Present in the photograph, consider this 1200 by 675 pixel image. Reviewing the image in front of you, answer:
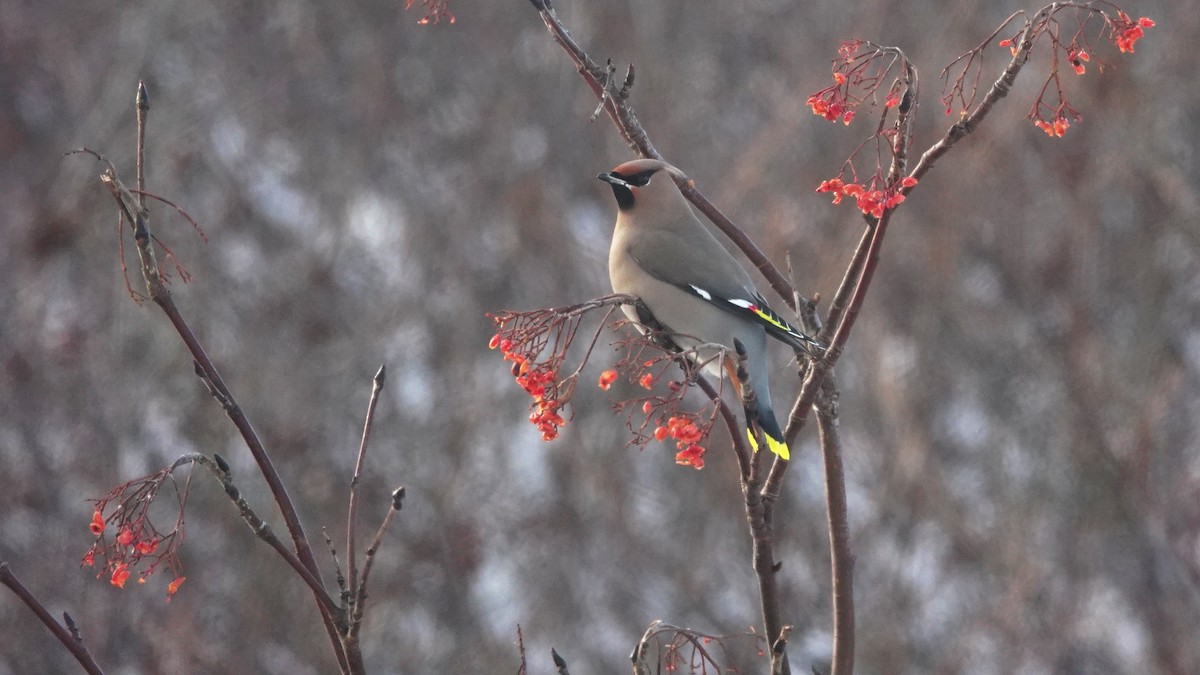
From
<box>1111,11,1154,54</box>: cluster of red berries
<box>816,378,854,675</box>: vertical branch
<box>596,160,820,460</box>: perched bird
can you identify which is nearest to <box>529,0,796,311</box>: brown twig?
<box>816,378,854,675</box>: vertical branch

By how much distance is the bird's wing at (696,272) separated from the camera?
3.32 meters

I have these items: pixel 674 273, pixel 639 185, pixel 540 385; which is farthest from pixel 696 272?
pixel 540 385

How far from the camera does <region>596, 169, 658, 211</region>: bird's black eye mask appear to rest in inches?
132

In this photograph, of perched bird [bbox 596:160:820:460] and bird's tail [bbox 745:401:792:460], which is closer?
bird's tail [bbox 745:401:792:460]

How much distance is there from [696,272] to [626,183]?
263mm

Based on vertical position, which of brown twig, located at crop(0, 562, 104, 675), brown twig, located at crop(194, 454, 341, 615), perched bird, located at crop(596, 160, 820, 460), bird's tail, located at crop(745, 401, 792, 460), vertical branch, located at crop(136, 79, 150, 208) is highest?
perched bird, located at crop(596, 160, 820, 460)

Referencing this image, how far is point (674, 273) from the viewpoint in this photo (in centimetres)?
337

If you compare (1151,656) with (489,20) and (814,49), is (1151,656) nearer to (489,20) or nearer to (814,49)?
(814,49)

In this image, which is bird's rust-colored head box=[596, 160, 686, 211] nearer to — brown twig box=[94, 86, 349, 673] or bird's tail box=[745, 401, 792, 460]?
bird's tail box=[745, 401, 792, 460]

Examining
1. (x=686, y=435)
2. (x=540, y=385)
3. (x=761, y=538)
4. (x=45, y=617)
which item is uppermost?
(x=540, y=385)

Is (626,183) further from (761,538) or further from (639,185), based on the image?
(761,538)

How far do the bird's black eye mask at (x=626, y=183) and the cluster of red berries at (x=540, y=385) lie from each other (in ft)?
4.03

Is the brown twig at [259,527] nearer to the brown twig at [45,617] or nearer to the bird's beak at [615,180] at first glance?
the brown twig at [45,617]

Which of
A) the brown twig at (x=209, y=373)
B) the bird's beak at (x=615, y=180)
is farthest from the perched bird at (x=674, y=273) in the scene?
the brown twig at (x=209, y=373)
